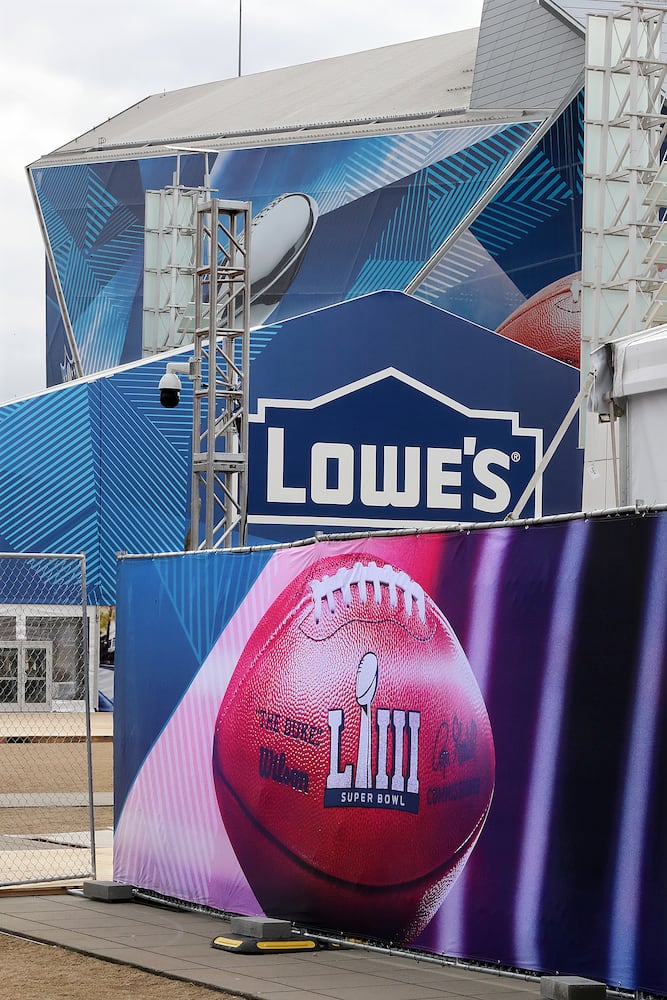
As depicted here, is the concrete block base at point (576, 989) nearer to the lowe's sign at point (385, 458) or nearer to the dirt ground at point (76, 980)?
the dirt ground at point (76, 980)

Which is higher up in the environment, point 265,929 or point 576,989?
point 576,989

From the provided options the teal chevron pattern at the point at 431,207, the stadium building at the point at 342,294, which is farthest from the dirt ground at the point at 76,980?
the teal chevron pattern at the point at 431,207

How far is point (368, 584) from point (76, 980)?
98.6 inches

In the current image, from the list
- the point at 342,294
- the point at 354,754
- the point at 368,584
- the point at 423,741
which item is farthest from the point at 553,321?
the point at 423,741

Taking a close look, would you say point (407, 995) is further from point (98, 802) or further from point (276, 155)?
point (276, 155)

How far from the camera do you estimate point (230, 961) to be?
8375mm

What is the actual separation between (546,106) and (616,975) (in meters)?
42.3

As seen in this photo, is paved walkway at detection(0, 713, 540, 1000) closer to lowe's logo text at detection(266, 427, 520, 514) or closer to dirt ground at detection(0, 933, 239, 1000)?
dirt ground at detection(0, 933, 239, 1000)

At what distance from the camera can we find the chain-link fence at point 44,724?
1255 centimetres

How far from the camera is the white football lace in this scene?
27.3ft

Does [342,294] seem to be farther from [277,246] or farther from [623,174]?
[623,174]

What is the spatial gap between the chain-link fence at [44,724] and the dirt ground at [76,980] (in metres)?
2.77

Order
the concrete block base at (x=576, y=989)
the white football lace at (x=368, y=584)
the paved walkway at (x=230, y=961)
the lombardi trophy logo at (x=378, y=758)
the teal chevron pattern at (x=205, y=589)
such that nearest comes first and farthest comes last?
the concrete block base at (x=576, y=989) < the paved walkway at (x=230, y=961) < the lombardi trophy logo at (x=378, y=758) < the white football lace at (x=368, y=584) < the teal chevron pattern at (x=205, y=589)

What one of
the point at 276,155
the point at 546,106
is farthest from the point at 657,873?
the point at 276,155
